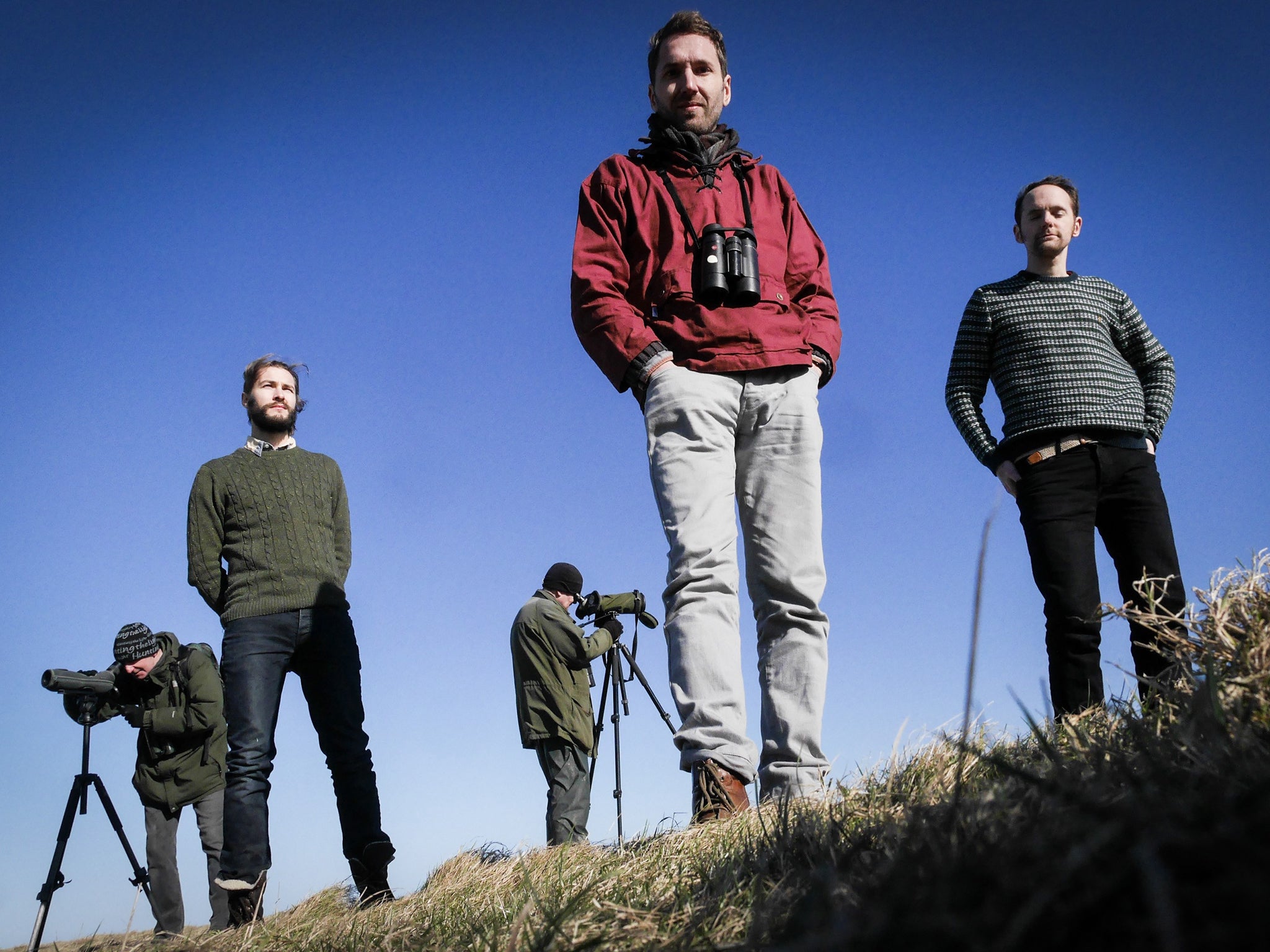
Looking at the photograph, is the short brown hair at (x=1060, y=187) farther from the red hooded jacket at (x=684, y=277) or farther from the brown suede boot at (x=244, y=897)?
the brown suede boot at (x=244, y=897)

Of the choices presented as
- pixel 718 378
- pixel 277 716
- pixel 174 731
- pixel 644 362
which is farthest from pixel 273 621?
pixel 174 731

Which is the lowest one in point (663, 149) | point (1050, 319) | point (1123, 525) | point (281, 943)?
point (281, 943)

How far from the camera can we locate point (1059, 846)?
25.6 inches

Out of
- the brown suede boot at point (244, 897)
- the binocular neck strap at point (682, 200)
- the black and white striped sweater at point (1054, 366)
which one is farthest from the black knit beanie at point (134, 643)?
the black and white striped sweater at point (1054, 366)

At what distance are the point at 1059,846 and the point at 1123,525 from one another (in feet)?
8.41

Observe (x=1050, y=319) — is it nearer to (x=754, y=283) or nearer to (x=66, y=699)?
(x=754, y=283)

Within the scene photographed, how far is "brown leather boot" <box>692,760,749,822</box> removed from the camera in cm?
230

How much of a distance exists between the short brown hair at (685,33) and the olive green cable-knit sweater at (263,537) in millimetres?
1958

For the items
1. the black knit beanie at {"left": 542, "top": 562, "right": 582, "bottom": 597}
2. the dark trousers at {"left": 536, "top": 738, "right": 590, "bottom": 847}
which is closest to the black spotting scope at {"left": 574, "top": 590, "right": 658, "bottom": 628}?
the black knit beanie at {"left": 542, "top": 562, "right": 582, "bottom": 597}

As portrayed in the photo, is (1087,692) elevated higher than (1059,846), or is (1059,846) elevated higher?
(1087,692)

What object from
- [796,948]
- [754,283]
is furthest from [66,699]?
[796,948]

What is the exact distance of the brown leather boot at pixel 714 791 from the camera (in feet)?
7.55

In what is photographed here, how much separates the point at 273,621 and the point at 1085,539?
2606 millimetres

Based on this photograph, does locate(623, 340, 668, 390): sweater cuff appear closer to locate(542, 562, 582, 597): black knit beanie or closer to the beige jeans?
the beige jeans
